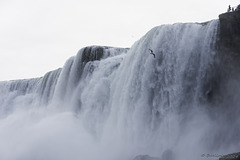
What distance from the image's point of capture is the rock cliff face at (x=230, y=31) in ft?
56.8

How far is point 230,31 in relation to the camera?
17.5 meters

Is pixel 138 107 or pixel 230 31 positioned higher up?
pixel 230 31

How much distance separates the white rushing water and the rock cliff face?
402 millimetres

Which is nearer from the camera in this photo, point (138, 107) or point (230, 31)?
point (230, 31)

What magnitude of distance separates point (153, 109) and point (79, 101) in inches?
341

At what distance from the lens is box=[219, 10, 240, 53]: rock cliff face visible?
56.8 ft

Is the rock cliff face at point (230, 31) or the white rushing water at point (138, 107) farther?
the white rushing water at point (138, 107)

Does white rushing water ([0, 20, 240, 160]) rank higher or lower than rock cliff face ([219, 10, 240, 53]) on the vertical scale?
lower

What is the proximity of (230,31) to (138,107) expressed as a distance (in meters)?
5.67

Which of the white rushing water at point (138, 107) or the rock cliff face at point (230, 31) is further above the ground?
the rock cliff face at point (230, 31)

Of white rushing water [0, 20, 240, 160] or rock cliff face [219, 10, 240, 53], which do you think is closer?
rock cliff face [219, 10, 240, 53]

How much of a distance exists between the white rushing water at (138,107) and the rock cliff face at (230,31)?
0.40m

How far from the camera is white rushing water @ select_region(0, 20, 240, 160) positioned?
1814cm

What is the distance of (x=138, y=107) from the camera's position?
2061cm
